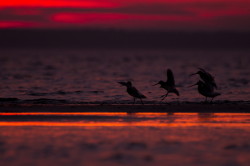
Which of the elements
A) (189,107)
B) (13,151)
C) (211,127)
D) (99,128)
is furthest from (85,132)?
(189,107)

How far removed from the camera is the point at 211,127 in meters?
11.5

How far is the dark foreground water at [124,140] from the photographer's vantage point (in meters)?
8.39

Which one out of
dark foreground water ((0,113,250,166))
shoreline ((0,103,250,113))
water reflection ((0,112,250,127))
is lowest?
shoreline ((0,103,250,113))

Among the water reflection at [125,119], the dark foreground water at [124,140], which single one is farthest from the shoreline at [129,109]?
the dark foreground water at [124,140]

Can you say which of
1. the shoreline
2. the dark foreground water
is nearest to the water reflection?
the dark foreground water

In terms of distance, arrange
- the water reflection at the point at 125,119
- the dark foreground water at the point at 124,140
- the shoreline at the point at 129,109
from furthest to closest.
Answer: the shoreline at the point at 129,109, the water reflection at the point at 125,119, the dark foreground water at the point at 124,140

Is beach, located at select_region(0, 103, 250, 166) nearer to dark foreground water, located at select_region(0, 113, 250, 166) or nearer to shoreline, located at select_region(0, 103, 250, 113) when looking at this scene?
dark foreground water, located at select_region(0, 113, 250, 166)

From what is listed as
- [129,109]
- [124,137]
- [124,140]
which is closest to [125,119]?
[129,109]

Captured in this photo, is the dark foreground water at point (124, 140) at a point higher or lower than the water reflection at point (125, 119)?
higher

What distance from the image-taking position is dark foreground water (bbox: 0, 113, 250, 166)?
839cm

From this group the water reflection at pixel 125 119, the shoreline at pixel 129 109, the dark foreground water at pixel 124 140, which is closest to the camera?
the dark foreground water at pixel 124 140

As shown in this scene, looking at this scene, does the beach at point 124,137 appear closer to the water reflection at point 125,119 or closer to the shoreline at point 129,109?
the water reflection at point 125,119

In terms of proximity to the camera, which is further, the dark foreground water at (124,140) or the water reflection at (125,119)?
the water reflection at (125,119)

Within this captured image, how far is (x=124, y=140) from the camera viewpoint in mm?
9828
